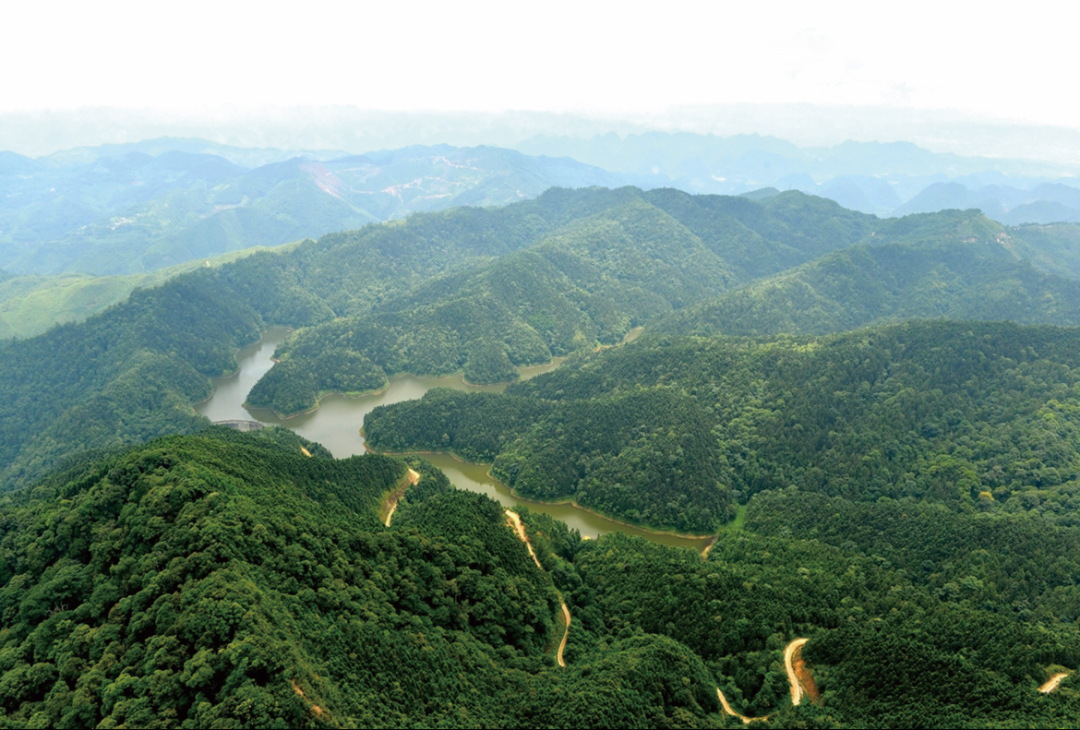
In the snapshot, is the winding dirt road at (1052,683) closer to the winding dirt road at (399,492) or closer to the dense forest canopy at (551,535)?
the dense forest canopy at (551,535)

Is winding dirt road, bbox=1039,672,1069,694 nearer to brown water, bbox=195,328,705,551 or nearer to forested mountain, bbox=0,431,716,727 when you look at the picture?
forested mountain, bbox=0,431,716,727

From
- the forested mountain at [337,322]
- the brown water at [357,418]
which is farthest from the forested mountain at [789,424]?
the forested mountain at [337,322]

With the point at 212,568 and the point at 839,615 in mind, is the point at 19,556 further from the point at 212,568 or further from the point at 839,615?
the point at 839,615

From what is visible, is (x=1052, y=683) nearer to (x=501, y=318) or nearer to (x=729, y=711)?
(x=729, y=711)

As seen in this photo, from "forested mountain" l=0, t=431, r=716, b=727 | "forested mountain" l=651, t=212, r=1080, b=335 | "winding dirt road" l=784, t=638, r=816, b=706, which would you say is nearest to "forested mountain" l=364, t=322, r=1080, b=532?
"winding dirt road" l=784, t=638, r=816, b=706

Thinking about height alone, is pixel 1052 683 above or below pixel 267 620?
below

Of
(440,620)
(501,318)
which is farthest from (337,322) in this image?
(440,620)
